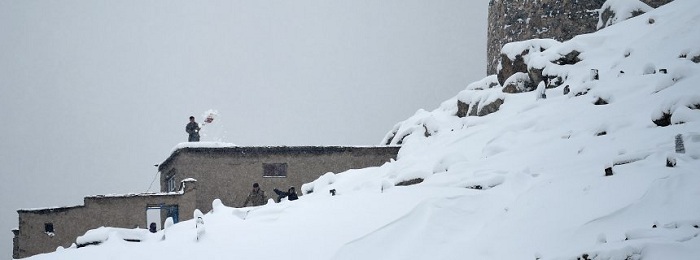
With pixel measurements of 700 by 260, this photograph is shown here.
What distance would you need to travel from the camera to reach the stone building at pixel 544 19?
2959cm

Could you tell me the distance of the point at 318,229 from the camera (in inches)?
674

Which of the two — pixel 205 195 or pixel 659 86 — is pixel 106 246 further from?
pixel 659 86

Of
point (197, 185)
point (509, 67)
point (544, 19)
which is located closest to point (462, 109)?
point (509, 67)

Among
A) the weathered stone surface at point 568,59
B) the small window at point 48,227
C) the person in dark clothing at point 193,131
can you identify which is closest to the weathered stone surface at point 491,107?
the weathered stone surface at point 568,59

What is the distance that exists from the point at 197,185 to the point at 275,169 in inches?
122

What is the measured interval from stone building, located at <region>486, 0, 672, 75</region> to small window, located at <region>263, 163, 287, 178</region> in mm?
9525

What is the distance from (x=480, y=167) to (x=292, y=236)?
4.94m

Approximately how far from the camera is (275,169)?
104ft

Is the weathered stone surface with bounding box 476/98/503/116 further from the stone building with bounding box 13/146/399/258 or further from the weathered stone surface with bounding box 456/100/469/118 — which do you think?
the stone building with bounding box 13/146/399/258

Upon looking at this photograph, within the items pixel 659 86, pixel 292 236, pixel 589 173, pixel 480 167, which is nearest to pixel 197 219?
pixel 292 236

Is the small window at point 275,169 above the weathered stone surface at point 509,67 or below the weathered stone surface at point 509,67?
below

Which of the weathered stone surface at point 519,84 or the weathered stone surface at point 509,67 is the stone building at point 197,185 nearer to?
the weathered stone surface at point 509,67

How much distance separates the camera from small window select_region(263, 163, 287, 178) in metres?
31.5

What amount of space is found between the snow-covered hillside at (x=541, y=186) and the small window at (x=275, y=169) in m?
5.61
